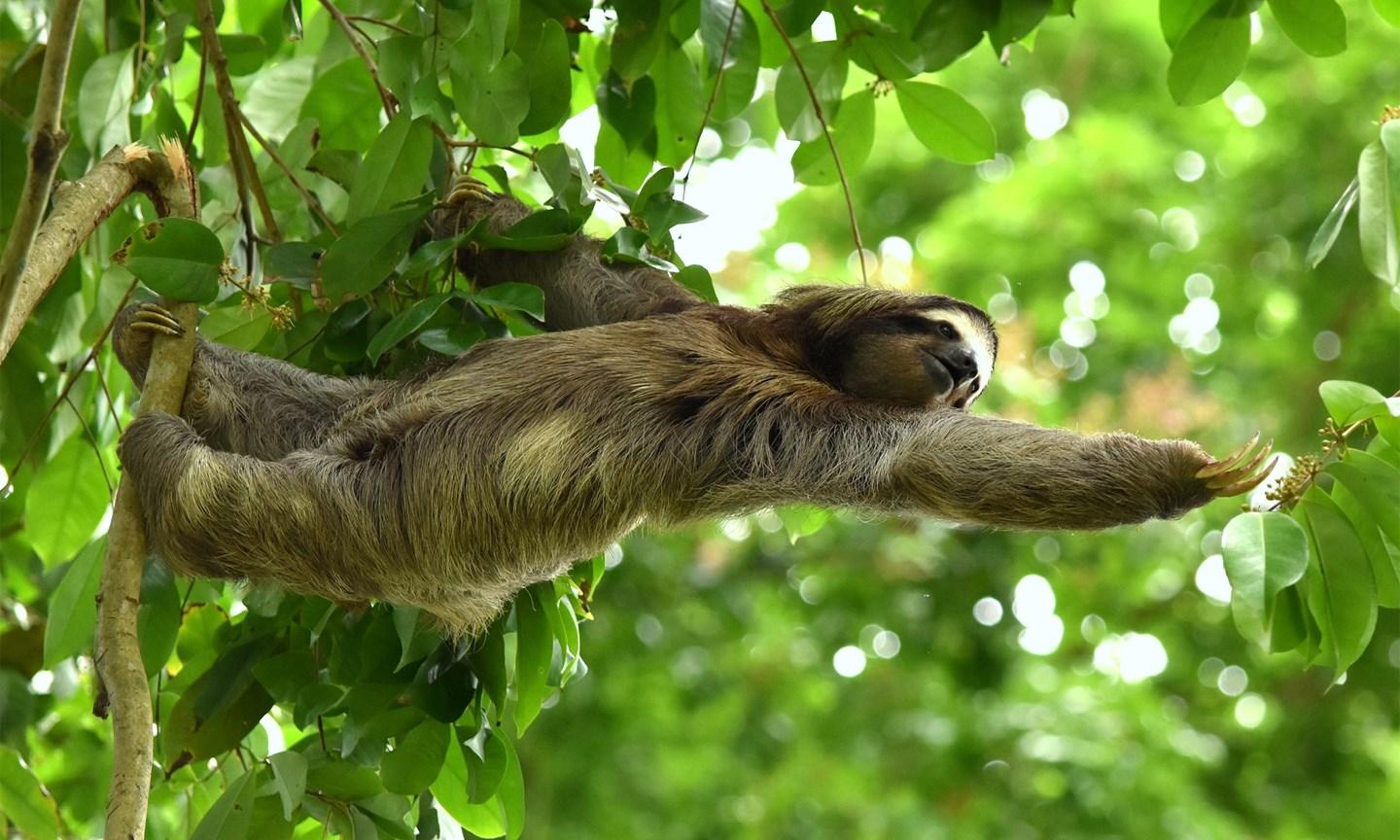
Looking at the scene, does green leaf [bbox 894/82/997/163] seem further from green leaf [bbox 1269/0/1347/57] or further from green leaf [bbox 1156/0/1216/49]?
green leaf [bbox 1269/0/1347/57]

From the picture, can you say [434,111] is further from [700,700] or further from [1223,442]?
[700,700]

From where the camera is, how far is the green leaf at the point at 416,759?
11.1ft

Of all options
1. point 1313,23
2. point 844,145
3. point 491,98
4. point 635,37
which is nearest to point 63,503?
point 491,98

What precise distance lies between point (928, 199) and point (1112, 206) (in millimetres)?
2955

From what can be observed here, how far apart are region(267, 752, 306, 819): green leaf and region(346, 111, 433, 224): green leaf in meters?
1.35

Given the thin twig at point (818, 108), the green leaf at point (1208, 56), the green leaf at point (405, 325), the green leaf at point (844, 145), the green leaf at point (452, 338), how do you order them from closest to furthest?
the green leaf at point (405, 325) < the green leaf at point (452, 338) < the green leaf at point (1208, 56) < the thin twig at point (818, 108) < the green leaf at point (844, 145)

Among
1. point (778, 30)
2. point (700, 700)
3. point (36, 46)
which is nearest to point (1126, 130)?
point (700, 700)

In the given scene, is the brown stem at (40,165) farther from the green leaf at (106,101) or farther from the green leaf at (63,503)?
the green leaf at (63,503)

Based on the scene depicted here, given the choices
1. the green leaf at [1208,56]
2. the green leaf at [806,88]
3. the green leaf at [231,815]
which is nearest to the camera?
the green leaf at [231,815]

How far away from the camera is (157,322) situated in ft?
11.5

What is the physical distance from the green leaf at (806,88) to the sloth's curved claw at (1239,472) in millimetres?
1768

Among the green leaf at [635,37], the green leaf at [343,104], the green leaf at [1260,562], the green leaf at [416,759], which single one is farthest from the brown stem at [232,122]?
the green leaf at [1260,562]

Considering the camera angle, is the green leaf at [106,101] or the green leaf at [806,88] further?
the green leaf at [806,88]

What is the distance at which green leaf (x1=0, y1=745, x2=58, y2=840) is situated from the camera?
3768 millimetres
